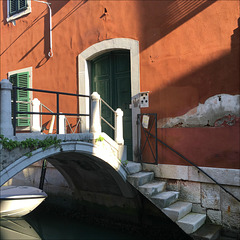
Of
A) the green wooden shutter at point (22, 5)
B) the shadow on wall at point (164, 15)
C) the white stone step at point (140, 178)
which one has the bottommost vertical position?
the white stone step at point (140, 178)

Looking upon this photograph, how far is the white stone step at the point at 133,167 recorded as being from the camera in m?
7.14

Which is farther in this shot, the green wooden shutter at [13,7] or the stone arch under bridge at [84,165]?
the green wooden shutter at [13,7]

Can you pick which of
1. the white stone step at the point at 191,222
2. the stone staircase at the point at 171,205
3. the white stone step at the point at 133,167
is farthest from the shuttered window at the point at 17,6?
the white stone step at the point at 191,222

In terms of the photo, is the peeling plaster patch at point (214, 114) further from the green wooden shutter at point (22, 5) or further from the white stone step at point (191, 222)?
the green wooden shutter at point (22, 5)

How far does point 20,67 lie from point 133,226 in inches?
261

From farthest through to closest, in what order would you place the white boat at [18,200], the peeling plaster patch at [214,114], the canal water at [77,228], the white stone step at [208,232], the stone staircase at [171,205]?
the white boat at [18,200] → the canal water at [77,228] → the peeling plaster patch at [214,114] → the stone staircase at [171,205] → the white stone step at [208,232]

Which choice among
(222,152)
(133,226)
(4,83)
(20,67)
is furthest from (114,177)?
(20,67)

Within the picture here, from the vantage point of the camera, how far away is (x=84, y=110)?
28.5 ft

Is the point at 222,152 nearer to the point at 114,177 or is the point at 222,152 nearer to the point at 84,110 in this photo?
the point at 114,177

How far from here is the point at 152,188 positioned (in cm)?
661

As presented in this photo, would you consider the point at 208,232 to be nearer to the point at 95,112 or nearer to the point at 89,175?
the point at 95,112

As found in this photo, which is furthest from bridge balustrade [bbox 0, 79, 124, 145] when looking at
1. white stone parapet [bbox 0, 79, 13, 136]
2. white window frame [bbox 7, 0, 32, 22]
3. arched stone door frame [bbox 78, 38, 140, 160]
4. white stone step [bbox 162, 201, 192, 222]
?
white window frame [bbox 7, 0, 32, 22]

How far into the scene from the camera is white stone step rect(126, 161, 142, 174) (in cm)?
714

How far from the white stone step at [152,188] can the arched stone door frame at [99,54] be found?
1.16 metres
